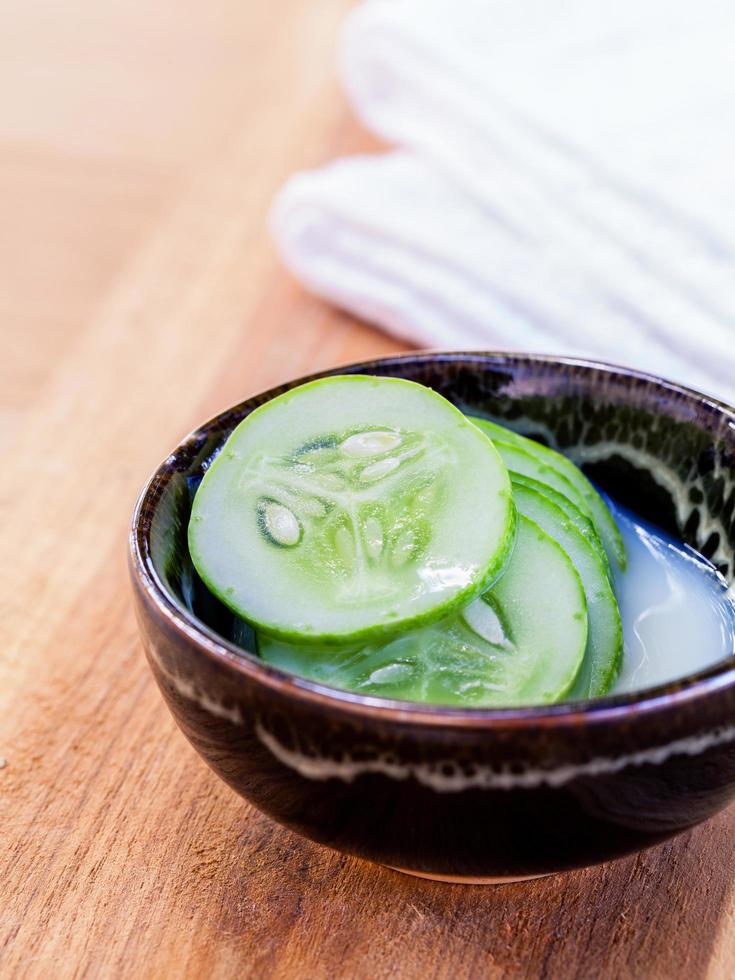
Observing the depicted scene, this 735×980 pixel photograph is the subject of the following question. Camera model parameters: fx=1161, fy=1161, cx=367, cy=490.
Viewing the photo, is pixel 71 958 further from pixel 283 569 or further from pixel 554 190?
pixel 554 190

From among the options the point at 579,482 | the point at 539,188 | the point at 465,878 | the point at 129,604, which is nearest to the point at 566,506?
the point at 579,482

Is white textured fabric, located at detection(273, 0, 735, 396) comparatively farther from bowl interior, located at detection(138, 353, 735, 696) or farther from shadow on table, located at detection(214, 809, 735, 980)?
shadow on table, located at detection(214, 809, 735, 980)

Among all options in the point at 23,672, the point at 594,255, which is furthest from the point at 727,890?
the point at 594,255

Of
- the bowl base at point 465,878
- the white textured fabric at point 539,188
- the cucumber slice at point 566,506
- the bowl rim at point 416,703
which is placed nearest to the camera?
the bowl rim at point 416,703

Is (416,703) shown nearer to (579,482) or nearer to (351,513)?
(351,513)

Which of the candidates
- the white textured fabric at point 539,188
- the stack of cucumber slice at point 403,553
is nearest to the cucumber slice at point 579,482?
the stack of cucumber slice at point 403,553

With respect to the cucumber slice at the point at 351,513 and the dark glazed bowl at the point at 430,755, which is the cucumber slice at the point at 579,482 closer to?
the cucumber slice at the point at 351,513
